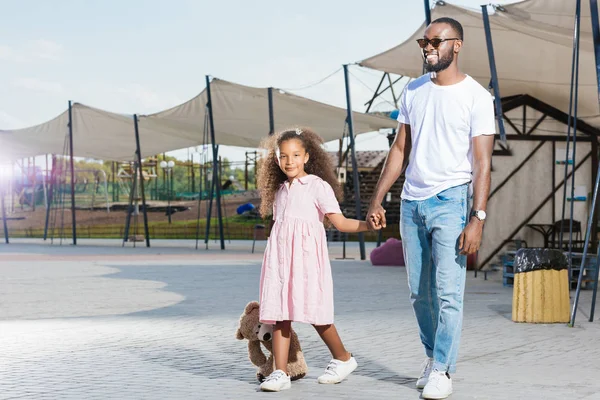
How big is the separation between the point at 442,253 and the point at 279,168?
1313 mm

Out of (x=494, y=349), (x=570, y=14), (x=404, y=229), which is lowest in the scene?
(x=494, y=349)

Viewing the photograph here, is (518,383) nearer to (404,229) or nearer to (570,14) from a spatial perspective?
(404,229)

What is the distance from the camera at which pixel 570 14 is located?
16.7m

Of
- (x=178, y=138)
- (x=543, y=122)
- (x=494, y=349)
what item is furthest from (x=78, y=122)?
(x=494, y=349)

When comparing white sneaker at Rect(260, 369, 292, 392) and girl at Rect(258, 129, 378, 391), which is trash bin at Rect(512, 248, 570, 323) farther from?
white sneaker at Rect(260, 369, 292, 392)

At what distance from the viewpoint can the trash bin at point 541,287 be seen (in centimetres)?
1034

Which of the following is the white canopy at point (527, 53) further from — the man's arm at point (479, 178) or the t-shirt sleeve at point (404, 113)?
the man's arm at point (479, 178)

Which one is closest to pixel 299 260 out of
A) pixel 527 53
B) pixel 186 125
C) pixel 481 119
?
pixel 481 119

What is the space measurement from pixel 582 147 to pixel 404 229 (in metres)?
15.2

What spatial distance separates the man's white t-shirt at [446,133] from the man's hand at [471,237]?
→ 9.7 inches

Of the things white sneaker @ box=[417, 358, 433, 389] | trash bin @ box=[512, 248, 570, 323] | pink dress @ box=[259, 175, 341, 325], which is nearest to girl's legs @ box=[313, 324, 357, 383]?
pink dress @ box=[259, 175, 341, 325]

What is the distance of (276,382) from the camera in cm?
603

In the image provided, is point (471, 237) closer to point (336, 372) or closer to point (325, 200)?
point (325, 200)

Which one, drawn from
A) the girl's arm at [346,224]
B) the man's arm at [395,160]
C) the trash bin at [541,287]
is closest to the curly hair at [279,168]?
the girl's arm at [346,224]
